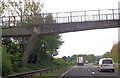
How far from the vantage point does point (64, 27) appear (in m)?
49.7

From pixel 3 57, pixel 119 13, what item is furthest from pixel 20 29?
pixel 3 57

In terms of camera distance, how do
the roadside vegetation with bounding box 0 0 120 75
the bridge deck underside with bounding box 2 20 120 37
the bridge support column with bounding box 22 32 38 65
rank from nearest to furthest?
the roadside vegetation with bounding box 0 0 120 75 < the bridge deck underside with bounding box 2 20 120 37 < the bridge support column with bounding box 22 32 38 65

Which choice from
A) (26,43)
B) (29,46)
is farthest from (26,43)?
(29,46)

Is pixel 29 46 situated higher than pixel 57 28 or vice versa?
pixel 57 28

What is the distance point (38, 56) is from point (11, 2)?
14.7 metres

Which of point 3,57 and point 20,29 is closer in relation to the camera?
point 3,57

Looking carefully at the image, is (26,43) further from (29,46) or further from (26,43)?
(29,46)

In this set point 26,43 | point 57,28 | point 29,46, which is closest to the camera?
point 57,28

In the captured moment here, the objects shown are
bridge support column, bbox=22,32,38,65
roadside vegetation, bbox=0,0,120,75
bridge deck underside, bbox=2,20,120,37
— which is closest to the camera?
roadside vegetation, bbox=0,0,120,75

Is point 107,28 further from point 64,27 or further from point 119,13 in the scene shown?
point 64,27

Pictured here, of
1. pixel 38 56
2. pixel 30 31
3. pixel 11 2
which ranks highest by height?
pixel 11 2

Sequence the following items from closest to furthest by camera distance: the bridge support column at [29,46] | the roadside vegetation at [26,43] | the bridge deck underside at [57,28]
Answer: the roadside vegetation at [26,43], the bridge deck underside at [57,28], the bridge support column at [29,46]

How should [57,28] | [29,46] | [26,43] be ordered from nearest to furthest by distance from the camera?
[57,28] < [29,46] < [26,43]

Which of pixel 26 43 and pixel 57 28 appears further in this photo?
pixel 26 43
